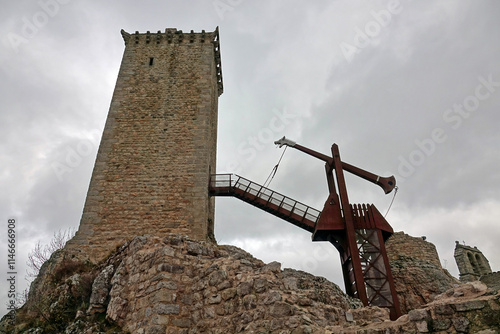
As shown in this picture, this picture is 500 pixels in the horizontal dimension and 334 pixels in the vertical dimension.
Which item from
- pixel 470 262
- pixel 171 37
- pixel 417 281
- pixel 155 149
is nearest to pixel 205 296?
pixel 155 149

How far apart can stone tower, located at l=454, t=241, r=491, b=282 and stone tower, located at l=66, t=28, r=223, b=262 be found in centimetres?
1852

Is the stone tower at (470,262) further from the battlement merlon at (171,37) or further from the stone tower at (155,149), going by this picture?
the battlement merlon at (171,37)

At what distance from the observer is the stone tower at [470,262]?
71.9 ft

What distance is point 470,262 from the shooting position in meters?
22.8

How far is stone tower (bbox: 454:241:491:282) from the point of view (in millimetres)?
21917

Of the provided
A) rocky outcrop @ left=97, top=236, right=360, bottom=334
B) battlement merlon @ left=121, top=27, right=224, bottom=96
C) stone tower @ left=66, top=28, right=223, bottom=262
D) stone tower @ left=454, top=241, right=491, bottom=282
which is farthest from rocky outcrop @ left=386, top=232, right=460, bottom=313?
battlement merlon @ left=121, top=27, right=224, bottom=96

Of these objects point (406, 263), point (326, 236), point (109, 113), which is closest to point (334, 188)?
point (326, 236)

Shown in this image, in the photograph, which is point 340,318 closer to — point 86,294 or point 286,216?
A: point 86,294

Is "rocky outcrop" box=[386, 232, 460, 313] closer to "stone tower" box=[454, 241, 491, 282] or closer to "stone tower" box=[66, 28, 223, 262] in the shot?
"stone tower" box=[454, 241, 491, 282]

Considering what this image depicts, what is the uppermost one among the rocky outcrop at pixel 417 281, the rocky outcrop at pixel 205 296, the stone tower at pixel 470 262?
the stone tower at pixel 470 262

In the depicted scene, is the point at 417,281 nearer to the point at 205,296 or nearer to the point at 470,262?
the point at 470,262

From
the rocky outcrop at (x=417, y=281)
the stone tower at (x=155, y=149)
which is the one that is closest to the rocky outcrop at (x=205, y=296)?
→ the stone tower at (x=155, y=149)

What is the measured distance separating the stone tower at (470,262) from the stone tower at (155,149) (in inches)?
729

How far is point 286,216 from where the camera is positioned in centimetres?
1330
